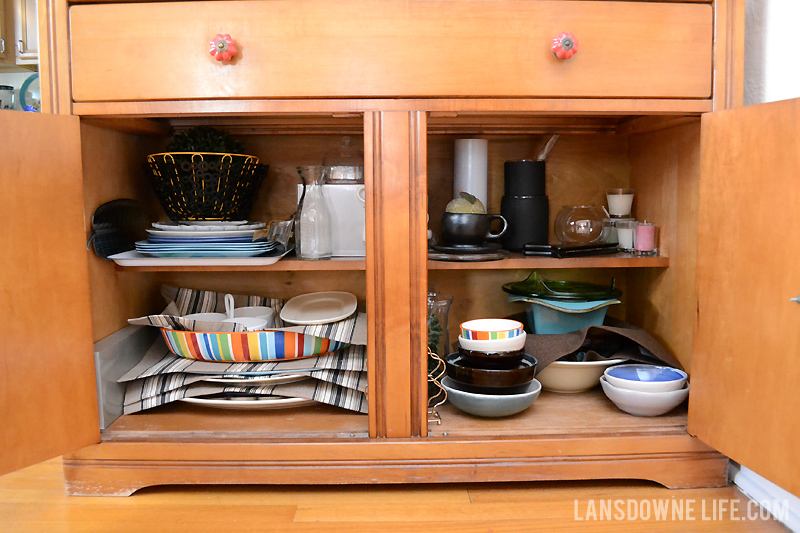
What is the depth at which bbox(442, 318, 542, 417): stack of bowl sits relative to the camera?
1.17m

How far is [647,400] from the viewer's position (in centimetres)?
117

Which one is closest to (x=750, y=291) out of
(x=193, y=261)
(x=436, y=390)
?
(x=436, y=390)

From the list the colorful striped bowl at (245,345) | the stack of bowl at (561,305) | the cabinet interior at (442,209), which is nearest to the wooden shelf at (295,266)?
the cabinet interior at (442,209)

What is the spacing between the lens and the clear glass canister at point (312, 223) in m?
1.27

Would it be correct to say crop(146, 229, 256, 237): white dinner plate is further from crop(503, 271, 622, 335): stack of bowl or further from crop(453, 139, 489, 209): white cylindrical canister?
crop(503, 271, 622, 335): stack of bowl

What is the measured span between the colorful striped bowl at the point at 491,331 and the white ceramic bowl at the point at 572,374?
15cm

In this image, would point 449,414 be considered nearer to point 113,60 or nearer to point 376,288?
point 376,288

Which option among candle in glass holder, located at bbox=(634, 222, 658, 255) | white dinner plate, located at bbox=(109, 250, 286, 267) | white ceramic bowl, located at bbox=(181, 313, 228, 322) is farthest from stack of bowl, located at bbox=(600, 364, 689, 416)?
white ceramic bowl, located at bbox=(181, 313, 228, 322)

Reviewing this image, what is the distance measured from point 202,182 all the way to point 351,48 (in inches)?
18.3

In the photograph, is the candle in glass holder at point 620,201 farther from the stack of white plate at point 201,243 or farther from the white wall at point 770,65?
the stack of white plate at point 201,243

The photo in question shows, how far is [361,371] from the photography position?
1.25 metres

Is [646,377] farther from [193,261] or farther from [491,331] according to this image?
[193,261]

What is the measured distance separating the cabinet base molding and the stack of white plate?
1.25ft

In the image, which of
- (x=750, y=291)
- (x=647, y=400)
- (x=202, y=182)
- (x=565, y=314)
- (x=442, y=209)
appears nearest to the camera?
(x=750, y=291)
